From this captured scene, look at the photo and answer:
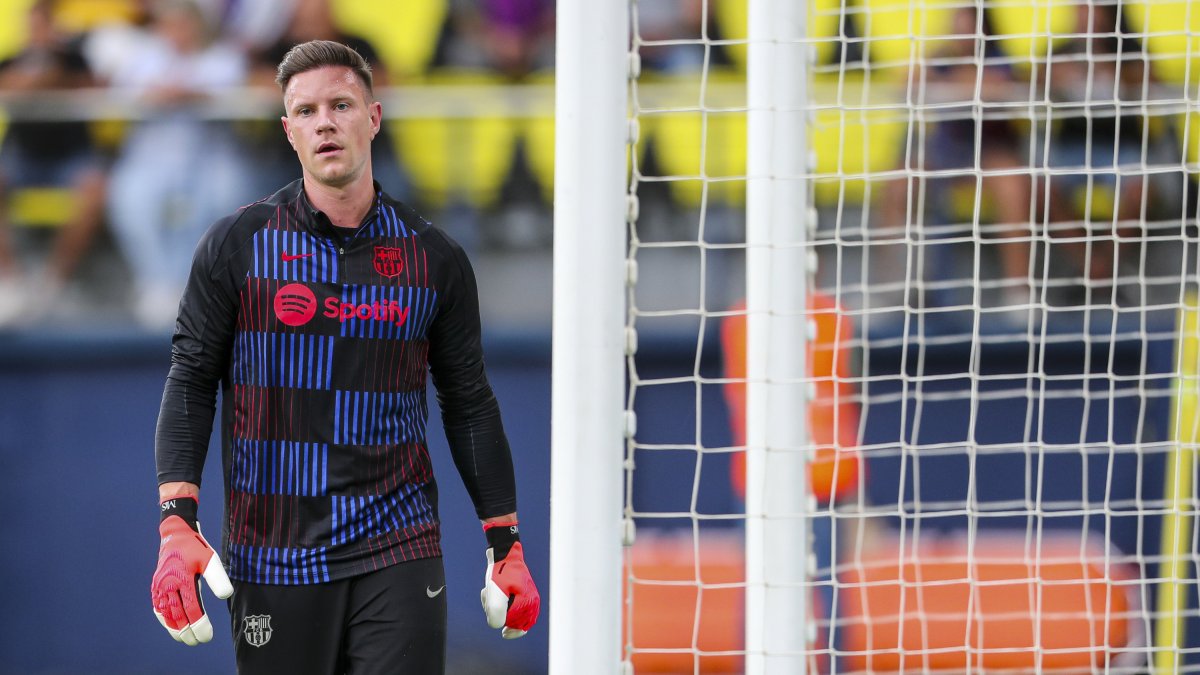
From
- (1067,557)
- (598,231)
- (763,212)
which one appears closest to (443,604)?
(598,231)

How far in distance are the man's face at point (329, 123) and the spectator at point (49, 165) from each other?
162 inches

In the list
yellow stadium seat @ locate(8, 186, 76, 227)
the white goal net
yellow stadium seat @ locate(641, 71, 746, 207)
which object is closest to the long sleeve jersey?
the white goal net

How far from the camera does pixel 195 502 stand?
327 centimetres

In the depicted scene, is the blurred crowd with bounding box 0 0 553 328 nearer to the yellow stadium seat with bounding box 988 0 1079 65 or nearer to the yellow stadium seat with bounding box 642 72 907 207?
the yellow stadium seat with bounding box 642 72 907 207

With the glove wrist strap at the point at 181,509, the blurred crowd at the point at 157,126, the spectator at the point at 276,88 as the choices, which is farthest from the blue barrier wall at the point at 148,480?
the glove wrist strap at the point at 181,509

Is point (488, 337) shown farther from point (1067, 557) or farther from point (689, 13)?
point (1067, 557)

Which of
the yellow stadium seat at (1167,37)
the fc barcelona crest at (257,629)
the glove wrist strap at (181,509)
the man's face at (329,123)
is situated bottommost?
the fc barcelona crest at (257,629)

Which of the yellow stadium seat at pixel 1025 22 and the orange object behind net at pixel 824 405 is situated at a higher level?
the yellow stadium seat at pixel 1025 22

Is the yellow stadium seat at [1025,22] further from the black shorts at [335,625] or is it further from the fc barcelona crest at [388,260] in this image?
the black shorts at [335,625]

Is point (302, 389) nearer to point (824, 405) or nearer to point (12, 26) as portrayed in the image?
point (824, 405)

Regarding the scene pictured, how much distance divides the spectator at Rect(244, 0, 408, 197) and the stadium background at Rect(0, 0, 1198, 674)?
64mm

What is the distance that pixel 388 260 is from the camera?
11.1 ft

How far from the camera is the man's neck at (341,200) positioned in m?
3.35

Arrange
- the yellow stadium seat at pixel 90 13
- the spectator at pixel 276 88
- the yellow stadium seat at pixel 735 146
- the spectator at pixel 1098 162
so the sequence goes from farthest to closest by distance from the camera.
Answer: the yellow stadium seat at pixel 90 13 → the spectator at pixel 276 88 → the yellow stadium seat at pixel 735 146 → the spectator at pixel 1098 162
